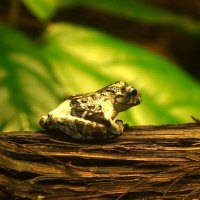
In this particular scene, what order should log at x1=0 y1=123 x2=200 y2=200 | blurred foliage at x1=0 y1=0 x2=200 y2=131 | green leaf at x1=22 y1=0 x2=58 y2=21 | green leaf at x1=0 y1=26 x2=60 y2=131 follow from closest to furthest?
log at x1=0 y1=123 x2=200 y2=200
green leaf at x1=0 y1=26 x2=60 y2=131
blurred foliage at x1=0 y1=0 x2=200 y2=131
green leaf at x1=22 y1=0 x2=58 y2=21

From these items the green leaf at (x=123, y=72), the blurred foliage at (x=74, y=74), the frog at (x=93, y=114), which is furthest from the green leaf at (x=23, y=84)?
the frog at (x=93, y=114)

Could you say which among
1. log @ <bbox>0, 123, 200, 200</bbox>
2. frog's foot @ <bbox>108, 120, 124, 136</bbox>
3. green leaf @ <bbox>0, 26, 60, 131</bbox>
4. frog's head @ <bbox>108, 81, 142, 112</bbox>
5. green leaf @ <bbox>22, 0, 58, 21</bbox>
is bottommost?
log @ <bbox>0, 123, 200, 200</bbox>

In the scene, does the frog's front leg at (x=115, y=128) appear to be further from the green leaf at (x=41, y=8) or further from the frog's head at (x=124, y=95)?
the green leaf at (x=41, y=8)

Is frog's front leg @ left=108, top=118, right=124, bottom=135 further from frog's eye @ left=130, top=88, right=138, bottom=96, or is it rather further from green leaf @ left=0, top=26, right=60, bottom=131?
green leaf @ left=0, top=26, right=60, bottom=131

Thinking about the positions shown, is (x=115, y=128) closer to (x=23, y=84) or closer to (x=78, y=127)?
(x=78, y=127)

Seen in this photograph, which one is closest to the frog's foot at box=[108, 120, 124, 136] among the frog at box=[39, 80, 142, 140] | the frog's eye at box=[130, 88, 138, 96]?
the frog at box=[39, 80, 142, 140]

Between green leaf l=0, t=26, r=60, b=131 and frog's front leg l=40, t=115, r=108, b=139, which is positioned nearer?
frog's front leg l=40, t=115, r=108, b=139
